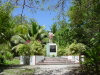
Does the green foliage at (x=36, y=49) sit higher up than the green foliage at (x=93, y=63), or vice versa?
the green foliage at (x=36, y=49)

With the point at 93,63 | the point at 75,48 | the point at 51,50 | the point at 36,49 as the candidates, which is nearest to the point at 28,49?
the point at 36,49

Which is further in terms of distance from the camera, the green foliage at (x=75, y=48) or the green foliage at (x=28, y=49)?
the green foliage at (x=75, y=48)

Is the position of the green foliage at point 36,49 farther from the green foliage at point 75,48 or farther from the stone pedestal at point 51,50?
the green foliage at point 75,48

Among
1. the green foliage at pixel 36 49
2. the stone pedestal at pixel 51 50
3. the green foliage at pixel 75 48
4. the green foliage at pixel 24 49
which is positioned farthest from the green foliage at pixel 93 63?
the stone pedestal at pixel 51 50

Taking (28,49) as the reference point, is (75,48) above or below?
above

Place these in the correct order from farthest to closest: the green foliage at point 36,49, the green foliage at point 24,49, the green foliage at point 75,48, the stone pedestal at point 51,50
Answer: the stone pedestal at point 51,50
the green foliage at point 75,48
the green foliage at point 36,49
the green foliage at point 24,49

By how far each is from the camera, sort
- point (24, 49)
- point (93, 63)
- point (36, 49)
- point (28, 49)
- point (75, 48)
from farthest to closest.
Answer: point (75, 48)
point (36, 49)
point (28, 49)
point (24, 49)
point (93, 63)

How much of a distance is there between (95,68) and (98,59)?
707mm

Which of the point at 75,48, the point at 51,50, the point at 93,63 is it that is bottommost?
the point at 93,63

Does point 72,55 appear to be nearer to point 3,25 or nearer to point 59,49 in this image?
point 59,49

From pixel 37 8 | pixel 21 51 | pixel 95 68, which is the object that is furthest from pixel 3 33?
pixel 95 68

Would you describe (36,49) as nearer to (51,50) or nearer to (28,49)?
(28,49)

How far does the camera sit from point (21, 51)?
17.0 m

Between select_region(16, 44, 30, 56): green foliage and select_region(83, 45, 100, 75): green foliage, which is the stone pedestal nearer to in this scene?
select_region(16, 44, 30, 56): green foliage
